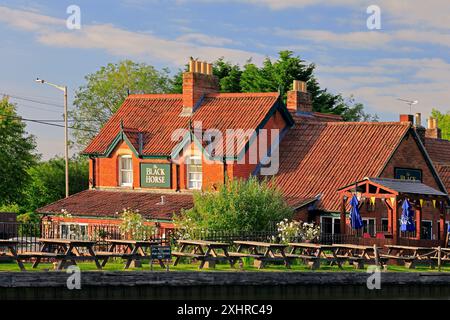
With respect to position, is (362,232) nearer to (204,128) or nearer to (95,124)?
(204,128)

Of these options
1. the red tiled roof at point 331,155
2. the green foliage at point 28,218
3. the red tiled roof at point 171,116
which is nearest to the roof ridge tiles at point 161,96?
the red tiled roof at point 171,116

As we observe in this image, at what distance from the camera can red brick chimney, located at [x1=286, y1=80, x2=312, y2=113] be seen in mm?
61188

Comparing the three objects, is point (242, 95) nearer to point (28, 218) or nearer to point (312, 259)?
point (312, 259)

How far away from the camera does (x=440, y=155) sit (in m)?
63.0

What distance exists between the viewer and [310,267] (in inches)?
1415

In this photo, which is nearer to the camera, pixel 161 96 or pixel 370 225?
pixel 370 225

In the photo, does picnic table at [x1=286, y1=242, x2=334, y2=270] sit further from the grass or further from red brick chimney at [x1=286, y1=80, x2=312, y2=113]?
red brick chimney at [x1=286, y1=80, x2=312, y2=113]

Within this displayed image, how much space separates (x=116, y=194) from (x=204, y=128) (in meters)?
5.48

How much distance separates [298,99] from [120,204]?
42.4 ft

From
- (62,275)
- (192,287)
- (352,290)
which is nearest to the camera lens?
(62,275)

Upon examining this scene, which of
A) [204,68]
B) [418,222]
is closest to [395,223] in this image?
[418,222]

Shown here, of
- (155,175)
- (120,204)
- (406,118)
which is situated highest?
(406,118)

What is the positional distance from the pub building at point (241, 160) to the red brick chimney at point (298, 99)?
65.8 inches
